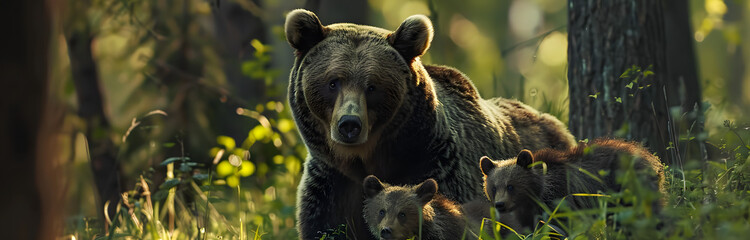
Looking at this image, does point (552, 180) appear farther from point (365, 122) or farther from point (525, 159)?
point (365, 122)

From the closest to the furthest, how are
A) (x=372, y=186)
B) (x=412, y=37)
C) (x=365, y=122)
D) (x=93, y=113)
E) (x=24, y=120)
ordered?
(x=24, y=120), (x=365, y=122), (x=372, y=186), (x=412, y=37), (x=93, y=113)

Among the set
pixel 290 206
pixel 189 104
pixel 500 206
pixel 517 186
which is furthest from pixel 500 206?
pixel 189 104

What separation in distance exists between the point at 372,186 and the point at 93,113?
5429 mm

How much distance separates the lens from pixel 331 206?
561 centimetres

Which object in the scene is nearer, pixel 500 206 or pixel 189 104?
pixel 500 206

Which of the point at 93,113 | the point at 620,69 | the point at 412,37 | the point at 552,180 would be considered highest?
the point at 412,37

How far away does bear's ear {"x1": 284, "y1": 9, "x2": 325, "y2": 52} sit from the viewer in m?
5.32

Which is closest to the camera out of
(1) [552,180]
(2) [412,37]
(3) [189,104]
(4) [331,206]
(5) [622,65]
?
(1) [552,180]

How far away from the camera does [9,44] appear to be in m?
2.29

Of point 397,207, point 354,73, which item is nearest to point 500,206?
point 397,207

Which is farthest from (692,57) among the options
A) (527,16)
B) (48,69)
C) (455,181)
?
(527,16)

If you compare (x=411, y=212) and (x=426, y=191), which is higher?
(x=426, y=191)

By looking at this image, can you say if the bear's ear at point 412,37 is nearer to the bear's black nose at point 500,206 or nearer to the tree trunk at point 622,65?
the bear's black nose at point 500,206

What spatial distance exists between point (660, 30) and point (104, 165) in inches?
251
